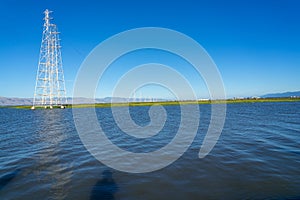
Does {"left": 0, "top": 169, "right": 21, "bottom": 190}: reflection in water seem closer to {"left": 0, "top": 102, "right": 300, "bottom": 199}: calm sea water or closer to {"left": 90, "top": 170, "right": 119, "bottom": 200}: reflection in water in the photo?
{"left": 0, "top": 102, "right": 300, "bottom": 199}: calm sea water

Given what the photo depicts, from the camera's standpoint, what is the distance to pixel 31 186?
9.00m

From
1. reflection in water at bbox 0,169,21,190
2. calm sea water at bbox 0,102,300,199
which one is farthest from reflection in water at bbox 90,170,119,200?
reflection in water at bbox 0,169,21,190

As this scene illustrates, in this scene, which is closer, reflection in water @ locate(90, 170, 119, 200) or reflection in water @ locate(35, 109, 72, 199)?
reflection in water @ locate(90, 170, 119, 200)

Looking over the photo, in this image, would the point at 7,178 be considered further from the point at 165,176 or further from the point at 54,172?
the point at 165,176

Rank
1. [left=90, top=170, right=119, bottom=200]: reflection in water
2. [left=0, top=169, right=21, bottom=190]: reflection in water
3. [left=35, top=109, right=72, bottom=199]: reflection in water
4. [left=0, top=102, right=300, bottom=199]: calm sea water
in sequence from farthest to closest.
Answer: [left=0, top=169, right=21, bottom=190]: reflection in water < [left=35, top=109, right=72, bottom=199]: reflection in water < [left=0, top=102, right=300, bottom=199]: calm sea water < [left=90, top=170, right=119, bottom=200]: reflection in water

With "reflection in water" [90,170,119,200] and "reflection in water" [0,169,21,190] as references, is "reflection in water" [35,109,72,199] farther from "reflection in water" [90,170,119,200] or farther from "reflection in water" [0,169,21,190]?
"reflection in water" [90,170,119,200]

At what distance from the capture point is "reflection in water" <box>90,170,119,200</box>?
789cm

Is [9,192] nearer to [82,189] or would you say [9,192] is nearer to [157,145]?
[82,189]

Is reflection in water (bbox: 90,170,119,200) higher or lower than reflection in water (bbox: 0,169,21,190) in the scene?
lower

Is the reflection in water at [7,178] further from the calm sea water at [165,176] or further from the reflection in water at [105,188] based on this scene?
the reflection in water at [105,188]

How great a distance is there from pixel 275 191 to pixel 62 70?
8195cm

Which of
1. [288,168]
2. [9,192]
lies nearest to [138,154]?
[9,192]

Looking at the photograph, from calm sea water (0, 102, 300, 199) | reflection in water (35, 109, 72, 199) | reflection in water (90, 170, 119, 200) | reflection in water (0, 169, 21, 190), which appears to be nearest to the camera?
reflection in water (90, 170, 119, 200)

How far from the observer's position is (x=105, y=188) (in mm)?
8648
